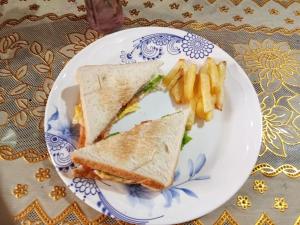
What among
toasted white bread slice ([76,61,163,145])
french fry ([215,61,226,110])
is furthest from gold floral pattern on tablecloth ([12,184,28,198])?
french fry ([215,61,226,110])

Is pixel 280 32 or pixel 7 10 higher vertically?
pixel 7 10

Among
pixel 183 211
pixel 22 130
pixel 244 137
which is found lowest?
pixel 183 211

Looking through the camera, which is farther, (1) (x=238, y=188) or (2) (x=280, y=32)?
(2) (x=280, y=32)

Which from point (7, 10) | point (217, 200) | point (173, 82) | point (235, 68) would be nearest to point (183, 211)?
point (217, 200)

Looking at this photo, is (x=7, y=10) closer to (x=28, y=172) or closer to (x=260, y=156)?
(x=28, y=172)

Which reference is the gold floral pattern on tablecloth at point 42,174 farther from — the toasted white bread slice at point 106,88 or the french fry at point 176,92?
the french fry at point 176,92

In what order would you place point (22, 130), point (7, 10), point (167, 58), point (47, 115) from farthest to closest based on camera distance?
point (7, 10) < point (167, 58) < point (22, 130) < point (47, 115)
